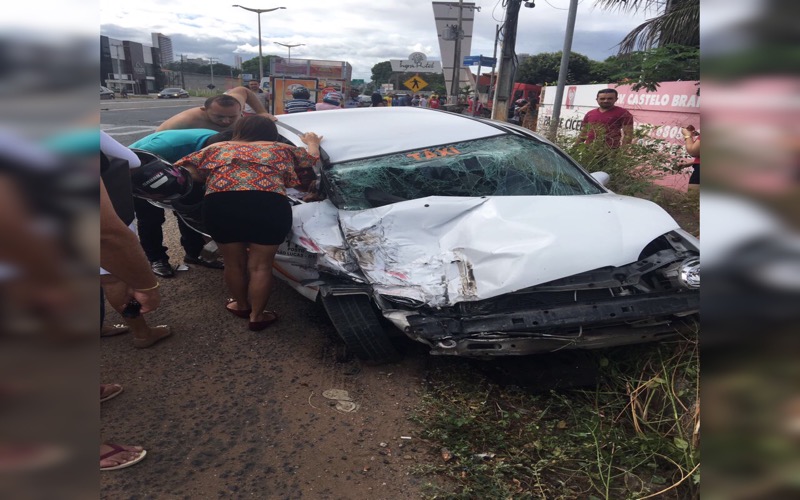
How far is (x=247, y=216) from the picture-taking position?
315 centimetres

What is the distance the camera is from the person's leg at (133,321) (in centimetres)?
271

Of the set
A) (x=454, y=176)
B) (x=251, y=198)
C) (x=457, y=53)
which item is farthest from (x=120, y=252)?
(x=457, y=53)

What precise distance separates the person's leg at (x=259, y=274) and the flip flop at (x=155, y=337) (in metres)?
0.52

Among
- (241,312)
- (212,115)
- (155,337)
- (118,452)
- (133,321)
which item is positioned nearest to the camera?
(118,452)

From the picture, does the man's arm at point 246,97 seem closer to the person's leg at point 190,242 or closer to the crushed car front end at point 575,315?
the person's leg at point 190,242

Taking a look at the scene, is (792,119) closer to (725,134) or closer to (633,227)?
(725,134)

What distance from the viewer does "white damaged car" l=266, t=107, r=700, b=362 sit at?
8.40ft

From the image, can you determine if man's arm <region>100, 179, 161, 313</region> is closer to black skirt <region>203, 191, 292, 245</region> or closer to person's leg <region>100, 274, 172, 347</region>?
person's leg <region>100, 274, 172, 347</region>

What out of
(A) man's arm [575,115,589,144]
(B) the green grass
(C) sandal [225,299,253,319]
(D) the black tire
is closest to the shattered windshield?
(D) the black tire

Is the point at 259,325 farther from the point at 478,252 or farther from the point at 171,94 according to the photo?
the point at 171,94

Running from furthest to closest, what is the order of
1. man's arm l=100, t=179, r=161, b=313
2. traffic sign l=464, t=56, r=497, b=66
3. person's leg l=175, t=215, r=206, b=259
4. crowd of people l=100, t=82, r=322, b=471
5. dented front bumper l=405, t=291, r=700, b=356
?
1. traffic sign l=464, t=56, r=497, b=66
2. person's leg l=175, t=215, r=206, b=259
3. crowd of people l=100, t=82, r=322, b=471
4. dented front bumper l=405, t=291, r=700, b=356
5. man's arm l=100, t=179, r=161, b=313

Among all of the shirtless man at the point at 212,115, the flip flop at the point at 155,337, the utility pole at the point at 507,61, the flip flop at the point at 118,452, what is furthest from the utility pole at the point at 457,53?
the flip flop at the point at 118,452

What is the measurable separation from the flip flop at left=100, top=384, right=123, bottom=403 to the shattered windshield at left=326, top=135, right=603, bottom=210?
159 centimetres

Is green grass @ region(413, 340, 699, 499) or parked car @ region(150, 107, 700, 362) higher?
parked car @ region(150, 107, 700, 362)
